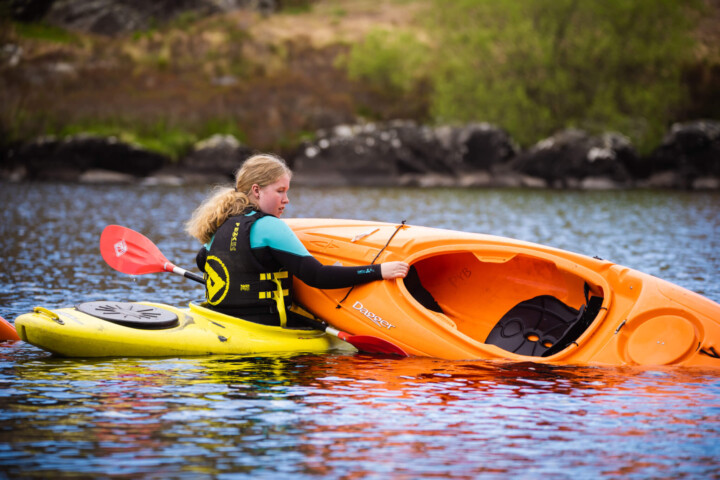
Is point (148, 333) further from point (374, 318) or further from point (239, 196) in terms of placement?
point (374, 318)

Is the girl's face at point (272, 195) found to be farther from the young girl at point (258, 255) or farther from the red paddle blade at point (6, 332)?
the red paddle blade at point (6, 332)

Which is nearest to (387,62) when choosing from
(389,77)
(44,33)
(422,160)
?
(389,77)

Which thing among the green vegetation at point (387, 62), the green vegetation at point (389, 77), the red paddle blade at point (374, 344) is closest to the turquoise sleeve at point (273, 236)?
the red paddle blade at point (374, 344)

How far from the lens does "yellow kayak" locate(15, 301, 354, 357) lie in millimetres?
5594

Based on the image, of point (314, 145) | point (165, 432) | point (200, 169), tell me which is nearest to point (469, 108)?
point (314, 145)

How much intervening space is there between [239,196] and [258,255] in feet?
1.40

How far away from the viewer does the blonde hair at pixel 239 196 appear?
5.79 m

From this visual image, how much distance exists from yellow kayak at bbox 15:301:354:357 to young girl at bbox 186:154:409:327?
0.12 meters

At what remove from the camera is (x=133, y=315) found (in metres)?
5.85

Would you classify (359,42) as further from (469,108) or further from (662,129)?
(662,129)

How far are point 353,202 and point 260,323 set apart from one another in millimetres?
16525

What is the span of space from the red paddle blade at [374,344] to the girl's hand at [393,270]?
0.41 metres

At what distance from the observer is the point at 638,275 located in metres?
6.01

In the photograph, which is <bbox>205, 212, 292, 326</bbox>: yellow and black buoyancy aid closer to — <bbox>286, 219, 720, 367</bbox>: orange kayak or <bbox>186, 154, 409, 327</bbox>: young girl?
<bbox>186, 154, 409, 327</bbox>: young girl
